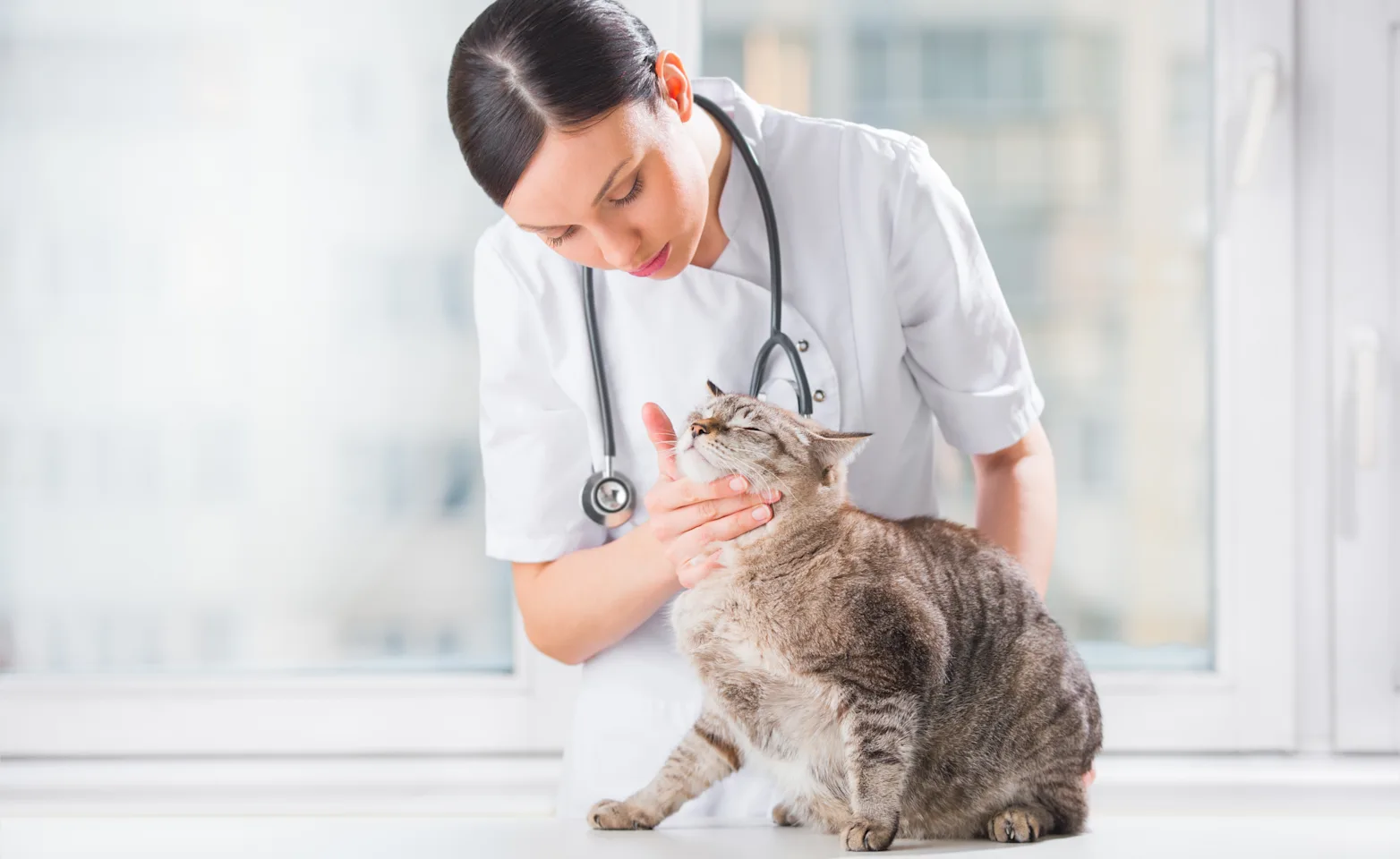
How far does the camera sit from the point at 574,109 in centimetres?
81

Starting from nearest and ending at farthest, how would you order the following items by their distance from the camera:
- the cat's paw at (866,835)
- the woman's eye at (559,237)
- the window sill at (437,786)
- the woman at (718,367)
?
the cat's paw at (866,835), the woman's eye at (559,237), the woman at (718,367), the window sill at (437,786)

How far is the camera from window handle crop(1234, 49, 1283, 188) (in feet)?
4.61

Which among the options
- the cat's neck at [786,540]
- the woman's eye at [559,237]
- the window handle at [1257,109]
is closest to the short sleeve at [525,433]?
the woman's eye at [559,237]

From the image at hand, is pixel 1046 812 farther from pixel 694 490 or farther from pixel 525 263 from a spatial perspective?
pixel 525 263

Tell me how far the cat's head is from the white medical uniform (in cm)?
11

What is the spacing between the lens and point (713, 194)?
1024 millimetres

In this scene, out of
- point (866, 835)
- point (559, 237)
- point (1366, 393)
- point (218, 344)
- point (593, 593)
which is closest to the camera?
point (866, 835)

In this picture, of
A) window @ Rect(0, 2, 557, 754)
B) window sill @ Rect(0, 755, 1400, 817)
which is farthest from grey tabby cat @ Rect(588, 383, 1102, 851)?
window @ Rect(0, 2, 557, 754)

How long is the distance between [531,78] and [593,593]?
48 cm

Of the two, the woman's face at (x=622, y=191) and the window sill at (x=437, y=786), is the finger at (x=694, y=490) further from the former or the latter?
the window sill at (x=437, y=786)

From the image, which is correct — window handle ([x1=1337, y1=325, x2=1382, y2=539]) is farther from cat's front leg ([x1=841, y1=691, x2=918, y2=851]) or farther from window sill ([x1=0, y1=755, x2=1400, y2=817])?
cat's front leg ([x1=841, y1=691, x2=918, y2=851])

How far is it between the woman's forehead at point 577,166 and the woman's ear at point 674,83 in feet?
0.17

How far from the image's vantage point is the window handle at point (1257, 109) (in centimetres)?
141

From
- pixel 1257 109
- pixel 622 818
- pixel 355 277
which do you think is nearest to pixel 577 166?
pixel 622 818
